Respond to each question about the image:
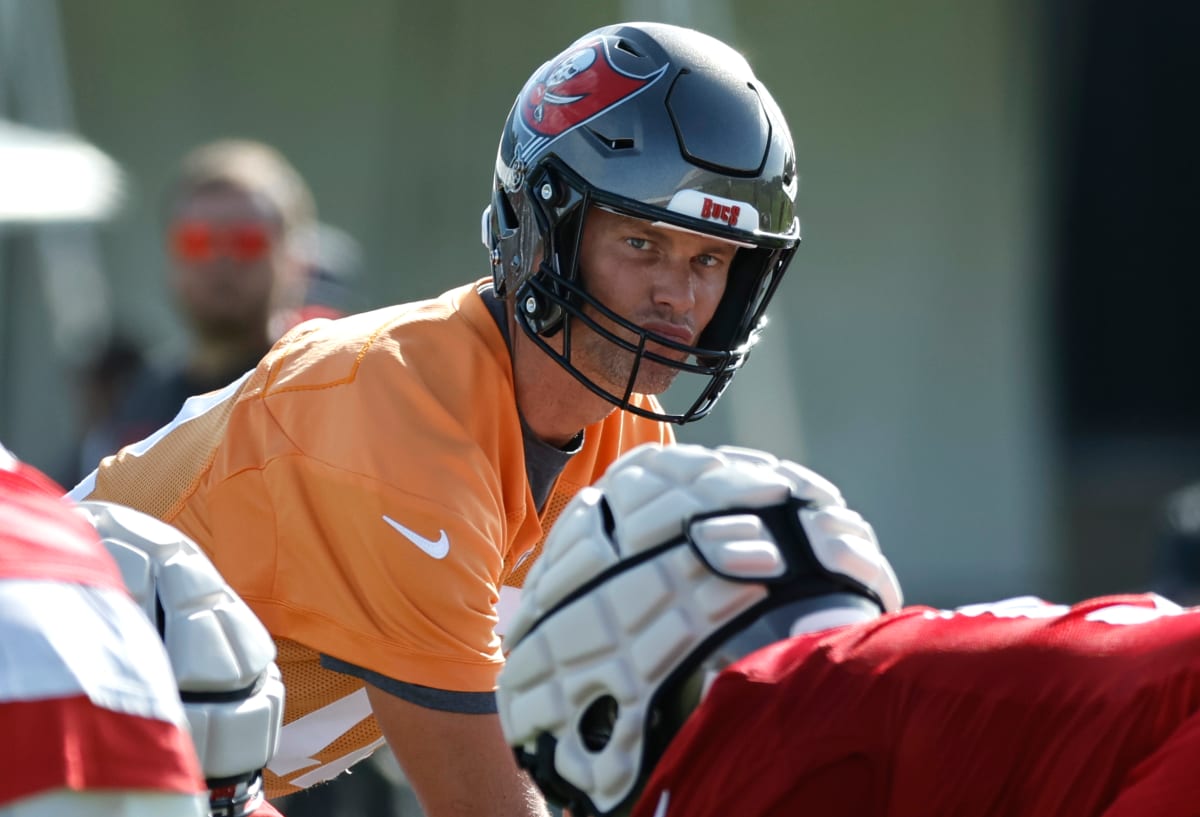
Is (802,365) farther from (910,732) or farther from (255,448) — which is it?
(910,732)

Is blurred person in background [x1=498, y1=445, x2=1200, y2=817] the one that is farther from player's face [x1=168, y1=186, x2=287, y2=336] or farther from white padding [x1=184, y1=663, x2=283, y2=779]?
player's face [x1=168, y1=186, x2=287, y2=336]

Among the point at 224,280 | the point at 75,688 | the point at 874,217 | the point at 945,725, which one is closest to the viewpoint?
the point at 75,688

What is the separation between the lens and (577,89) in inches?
104

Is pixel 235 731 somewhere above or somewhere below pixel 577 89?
below

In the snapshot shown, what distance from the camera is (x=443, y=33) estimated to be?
309 inches

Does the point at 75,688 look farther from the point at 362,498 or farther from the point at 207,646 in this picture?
the point at 362,498

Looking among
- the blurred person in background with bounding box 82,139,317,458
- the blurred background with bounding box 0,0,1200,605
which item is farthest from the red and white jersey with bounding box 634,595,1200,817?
the blurred background with bounding box 0,0,1200,605

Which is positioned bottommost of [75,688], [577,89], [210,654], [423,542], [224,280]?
[224,280]

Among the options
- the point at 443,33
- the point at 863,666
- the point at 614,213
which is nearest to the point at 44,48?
the point at 443,33

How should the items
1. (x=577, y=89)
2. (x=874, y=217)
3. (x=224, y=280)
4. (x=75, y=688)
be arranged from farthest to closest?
(x=874, y=217)
(x=224, y=280)
(x=577, y=89)
(x=75, y=688)

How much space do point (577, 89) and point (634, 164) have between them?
0.16 m

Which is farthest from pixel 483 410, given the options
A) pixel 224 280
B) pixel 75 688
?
pixel 224 280

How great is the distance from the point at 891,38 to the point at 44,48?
3.66 metres

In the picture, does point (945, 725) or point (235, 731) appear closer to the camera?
point (945, 725)
